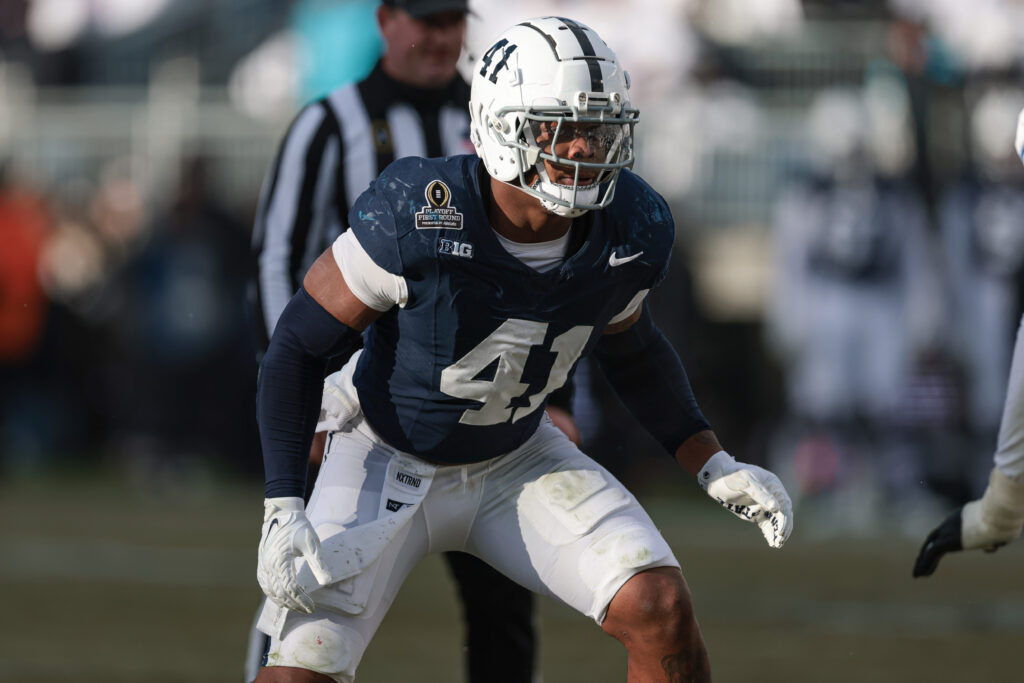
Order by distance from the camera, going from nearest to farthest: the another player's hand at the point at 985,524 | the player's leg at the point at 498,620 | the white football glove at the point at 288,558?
the white football glove at the point at 288,558 < the another player's hand at the point at 985,524 < the player's leg at the point at 498,620

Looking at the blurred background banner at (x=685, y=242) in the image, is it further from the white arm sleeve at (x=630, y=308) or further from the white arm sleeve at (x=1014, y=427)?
the white arm sleeve at (x=630, y=308)

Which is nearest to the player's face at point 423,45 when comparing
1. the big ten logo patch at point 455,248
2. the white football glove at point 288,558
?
the big ten logo patch at point 455,248

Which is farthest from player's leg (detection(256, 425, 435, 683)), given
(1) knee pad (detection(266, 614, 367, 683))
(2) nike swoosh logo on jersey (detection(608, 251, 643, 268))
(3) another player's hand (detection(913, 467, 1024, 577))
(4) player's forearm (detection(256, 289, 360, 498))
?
(3) another player's hand (detection(913, 467, 1024, 577))

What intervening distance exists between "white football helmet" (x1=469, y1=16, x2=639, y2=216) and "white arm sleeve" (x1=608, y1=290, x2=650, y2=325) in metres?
0.30

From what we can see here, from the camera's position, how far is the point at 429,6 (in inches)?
190

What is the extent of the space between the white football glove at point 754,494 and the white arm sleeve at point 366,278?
0.88 meters

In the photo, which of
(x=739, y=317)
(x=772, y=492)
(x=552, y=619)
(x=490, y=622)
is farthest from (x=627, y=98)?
(x=739, y=317)

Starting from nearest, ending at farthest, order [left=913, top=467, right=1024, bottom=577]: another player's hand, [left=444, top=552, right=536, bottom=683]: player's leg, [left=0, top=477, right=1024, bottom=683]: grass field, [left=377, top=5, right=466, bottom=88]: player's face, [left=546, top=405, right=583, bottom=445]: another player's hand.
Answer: [left=913, top=467, right=1024, bottom=577]: another player's hand < [left=546, top=405, right=583, bottom=445]: another player's hand < [left=444, top=552, right=536, bottom=683]: player's leg < [left=377, top=5, right=466, bottom=88]: player's face < [left=0, top=477, right=1024, bottom=683]: grass field

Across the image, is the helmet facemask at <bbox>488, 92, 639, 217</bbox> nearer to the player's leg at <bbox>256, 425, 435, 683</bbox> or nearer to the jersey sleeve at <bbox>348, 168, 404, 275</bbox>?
the jersey sleeve at <bbox>348, 168, 404, 275</bbox>

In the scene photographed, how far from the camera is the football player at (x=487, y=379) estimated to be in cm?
367

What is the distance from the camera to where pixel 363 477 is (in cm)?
392

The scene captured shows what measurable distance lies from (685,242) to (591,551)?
785cm

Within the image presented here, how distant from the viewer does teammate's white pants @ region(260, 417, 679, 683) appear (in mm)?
3688

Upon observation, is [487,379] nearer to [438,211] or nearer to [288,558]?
[438,211]
